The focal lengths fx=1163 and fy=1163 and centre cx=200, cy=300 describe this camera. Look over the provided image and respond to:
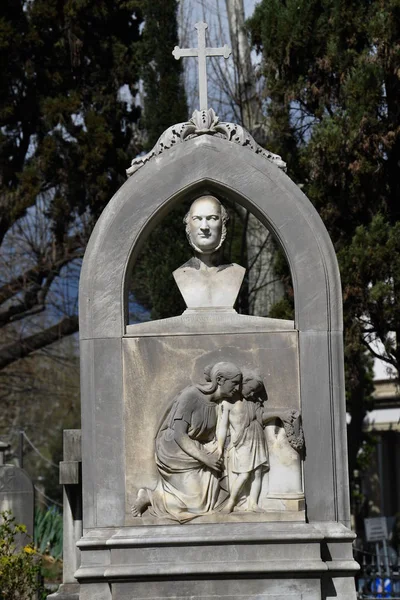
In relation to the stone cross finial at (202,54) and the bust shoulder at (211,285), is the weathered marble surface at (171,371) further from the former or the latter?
the stone cross finial at (202,54)

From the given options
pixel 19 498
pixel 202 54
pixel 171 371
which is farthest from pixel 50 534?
pixel 202 54

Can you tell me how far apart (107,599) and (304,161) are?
21.8ft

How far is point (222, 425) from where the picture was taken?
7.33 meters

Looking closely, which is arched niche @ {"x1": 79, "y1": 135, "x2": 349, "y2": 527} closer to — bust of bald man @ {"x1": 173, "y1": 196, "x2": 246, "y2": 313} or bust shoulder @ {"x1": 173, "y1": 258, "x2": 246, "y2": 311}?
bust of bald man @ {"x1": 173, "y1": 196, "x2": 246, "y2": 313}

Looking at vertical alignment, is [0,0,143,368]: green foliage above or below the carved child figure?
above

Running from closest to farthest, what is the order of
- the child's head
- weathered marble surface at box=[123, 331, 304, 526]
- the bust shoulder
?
1. the child's head
2. weathered marble surface at box=[123, 331, 304, 526]
3. the bust shoulder

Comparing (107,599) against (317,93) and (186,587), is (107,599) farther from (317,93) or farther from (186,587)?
(317,93)

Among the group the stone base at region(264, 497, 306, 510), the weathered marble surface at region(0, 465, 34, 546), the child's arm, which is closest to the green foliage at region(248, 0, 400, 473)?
the weathered marble surface at region(0, 465, 34, 546)

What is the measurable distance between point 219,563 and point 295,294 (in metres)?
1.79

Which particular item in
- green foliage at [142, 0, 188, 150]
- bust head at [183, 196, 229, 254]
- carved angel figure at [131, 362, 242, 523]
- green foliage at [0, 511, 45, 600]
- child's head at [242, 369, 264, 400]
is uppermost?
green foliage at [142, 0, 188, 150]

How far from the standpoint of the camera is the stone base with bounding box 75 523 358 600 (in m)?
7.04

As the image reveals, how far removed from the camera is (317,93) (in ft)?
43.4

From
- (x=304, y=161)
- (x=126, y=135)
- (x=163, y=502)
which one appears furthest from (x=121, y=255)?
(x=126, y=135)

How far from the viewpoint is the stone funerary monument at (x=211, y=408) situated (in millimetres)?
7105
